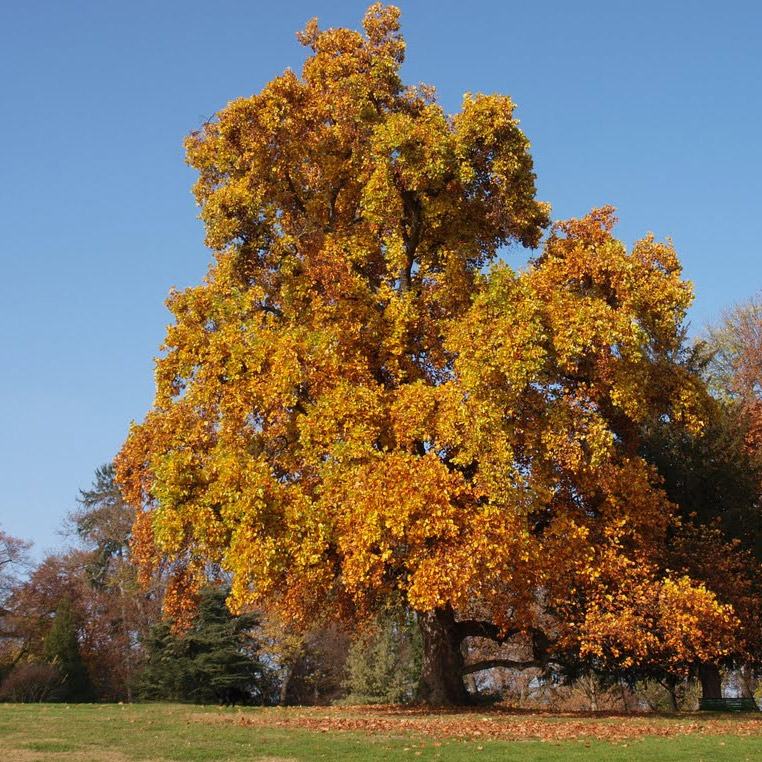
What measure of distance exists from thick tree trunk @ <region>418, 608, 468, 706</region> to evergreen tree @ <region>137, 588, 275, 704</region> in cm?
1255

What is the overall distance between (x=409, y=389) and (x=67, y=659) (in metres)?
26.4

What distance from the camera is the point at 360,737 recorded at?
46.2 ft

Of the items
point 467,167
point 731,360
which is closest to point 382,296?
point 467,167

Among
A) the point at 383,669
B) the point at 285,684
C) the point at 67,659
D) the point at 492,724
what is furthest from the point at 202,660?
the point at 492,724

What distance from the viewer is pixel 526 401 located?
19094 mm

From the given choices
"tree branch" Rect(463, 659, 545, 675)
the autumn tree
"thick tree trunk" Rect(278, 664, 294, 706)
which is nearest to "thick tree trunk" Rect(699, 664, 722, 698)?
the autumn tree

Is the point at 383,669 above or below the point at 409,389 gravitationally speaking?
below

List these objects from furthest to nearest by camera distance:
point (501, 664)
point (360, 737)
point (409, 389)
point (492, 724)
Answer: point (501, 664) → point (409, 389) → point (492, 724) → point (360, 737)

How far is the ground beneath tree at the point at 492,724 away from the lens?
15133 mm

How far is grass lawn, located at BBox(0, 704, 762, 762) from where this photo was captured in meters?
11.8

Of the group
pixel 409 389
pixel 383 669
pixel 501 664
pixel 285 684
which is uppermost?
pixel 409 389

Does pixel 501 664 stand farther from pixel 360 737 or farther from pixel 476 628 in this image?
pixel 360 737

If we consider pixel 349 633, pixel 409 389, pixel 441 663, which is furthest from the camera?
pixel 349 633

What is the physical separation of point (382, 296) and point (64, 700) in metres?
26.3
